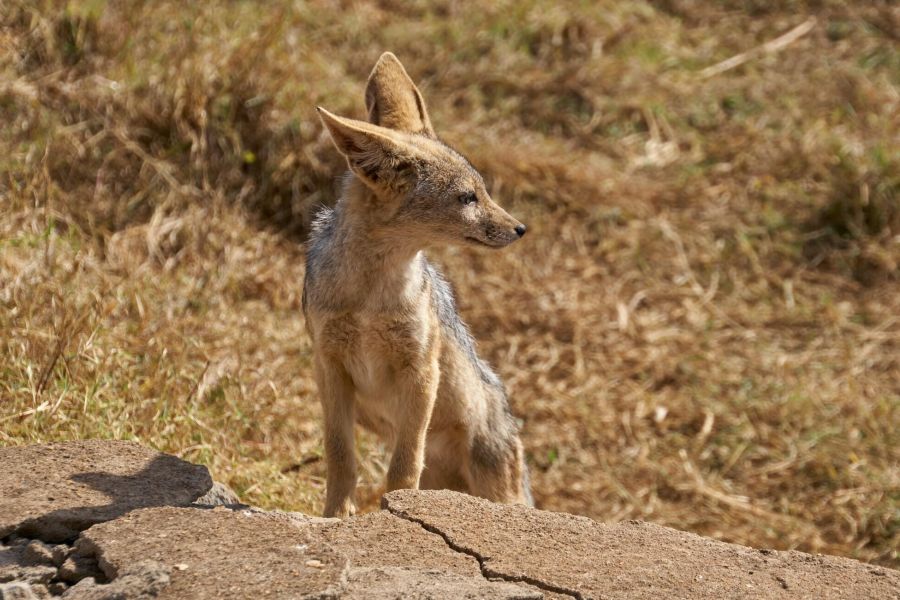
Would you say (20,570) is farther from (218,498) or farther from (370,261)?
(370,261)

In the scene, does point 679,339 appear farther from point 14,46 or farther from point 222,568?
point 222,568

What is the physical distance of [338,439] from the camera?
518 centimetres

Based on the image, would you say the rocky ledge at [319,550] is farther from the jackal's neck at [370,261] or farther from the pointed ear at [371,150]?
the pointed ear at [371,150]

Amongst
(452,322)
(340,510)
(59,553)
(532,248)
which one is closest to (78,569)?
(59,553)

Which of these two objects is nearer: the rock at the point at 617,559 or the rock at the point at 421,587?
the rock at the point at 421,587

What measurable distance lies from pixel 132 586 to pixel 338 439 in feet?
5.57

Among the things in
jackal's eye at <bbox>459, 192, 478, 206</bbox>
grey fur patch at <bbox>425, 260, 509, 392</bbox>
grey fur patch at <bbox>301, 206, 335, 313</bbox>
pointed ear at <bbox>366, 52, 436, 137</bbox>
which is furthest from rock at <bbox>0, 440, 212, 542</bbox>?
pointed ear at <bbox>366, 52, 436, 137</bbox>

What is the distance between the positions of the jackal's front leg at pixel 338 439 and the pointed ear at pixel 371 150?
0.80 meters

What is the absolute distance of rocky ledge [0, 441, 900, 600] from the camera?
370cm

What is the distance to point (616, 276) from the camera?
379 inches

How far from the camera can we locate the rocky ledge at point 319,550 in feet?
12.1

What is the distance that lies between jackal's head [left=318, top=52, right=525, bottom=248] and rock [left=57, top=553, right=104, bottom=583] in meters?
1.86

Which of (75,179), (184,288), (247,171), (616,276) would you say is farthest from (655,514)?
(75,179)

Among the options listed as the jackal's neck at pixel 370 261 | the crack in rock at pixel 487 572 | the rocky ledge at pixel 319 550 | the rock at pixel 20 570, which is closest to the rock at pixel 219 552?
the rocky ledge at pixel 319 550
